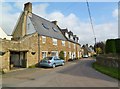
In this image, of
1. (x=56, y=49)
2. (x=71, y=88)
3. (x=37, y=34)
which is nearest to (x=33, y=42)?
(x=37, y=34)

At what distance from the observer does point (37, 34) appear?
30547 millimetres

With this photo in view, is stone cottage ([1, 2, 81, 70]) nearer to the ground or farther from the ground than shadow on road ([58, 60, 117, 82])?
farther from the ground

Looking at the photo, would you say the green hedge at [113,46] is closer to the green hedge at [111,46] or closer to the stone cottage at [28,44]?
the green hedge at [111,46]

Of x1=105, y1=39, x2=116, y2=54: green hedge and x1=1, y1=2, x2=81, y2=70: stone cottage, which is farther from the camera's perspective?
x1=105, y1=39, x2=116, y2=54: green hedge

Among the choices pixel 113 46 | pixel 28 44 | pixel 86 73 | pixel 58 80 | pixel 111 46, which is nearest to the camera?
pixel 58 80

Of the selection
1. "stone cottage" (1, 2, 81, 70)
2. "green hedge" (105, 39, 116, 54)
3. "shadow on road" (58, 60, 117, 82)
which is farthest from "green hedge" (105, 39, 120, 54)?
"stone cottage" (1, 2, 81, 70)

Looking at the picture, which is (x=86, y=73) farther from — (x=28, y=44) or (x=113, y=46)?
(x=113, y=46)

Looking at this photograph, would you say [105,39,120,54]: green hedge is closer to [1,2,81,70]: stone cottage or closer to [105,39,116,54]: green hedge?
[105,39,116,54]: green hedge

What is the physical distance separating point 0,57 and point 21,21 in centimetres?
1513

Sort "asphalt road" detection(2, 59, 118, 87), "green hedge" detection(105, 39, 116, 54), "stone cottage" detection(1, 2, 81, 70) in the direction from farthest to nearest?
1. "green hedge" detection(105, 39, 116, 54)
2. "stone cottage" detection(1, 2, 81, 70)
3. "asphalt road" detection(2, 59, 118, 87)

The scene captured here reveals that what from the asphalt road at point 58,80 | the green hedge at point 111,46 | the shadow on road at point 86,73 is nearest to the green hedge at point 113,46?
the green hedge at point 111,46

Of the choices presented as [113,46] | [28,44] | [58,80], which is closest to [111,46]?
[113,46]

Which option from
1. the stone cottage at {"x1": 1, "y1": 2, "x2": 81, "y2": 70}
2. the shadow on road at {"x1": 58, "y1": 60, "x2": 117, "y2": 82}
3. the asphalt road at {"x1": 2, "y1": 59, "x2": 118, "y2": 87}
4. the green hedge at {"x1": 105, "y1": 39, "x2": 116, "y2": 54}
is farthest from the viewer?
the green hedge at {"x1": 105, "y1": 39, "x2": 116, "y2": 54}

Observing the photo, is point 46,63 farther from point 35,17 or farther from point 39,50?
point 35,17
